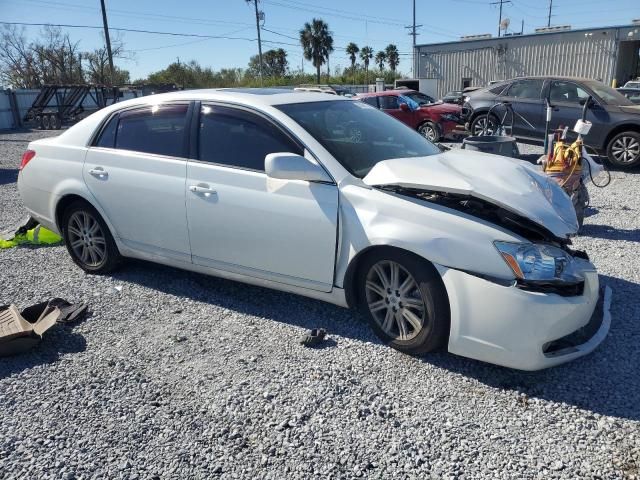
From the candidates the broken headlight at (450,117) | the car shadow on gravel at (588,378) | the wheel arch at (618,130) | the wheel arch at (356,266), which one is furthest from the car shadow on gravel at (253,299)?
the broken headlight at (450,117)

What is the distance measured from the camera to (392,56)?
79.6m

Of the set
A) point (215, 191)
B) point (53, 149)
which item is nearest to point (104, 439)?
point (215, 191)

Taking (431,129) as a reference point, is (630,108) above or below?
above

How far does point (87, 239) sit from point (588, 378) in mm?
4152

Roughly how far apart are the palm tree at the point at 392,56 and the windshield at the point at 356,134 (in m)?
79.1

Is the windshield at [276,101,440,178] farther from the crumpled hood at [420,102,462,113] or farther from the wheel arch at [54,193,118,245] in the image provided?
the crumpled hood at [420,102,462,113]

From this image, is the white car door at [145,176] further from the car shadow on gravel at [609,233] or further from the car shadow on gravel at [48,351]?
the car shadow on gravel at [609,233]

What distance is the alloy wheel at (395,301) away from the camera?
3164mm

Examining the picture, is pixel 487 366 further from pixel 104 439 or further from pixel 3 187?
pixel 3 187

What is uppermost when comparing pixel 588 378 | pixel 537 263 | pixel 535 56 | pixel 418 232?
pixel 535 56

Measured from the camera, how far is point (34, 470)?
2.43m

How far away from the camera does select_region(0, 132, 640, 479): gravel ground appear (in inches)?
95.6

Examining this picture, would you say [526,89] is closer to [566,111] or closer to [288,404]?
[566,111]

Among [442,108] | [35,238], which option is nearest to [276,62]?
[442,108]
